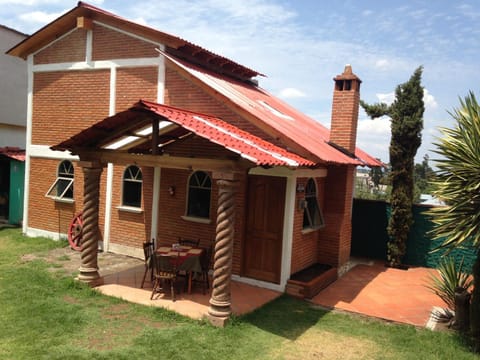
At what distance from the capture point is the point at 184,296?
329 inches

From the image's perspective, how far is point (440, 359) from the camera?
6328mm

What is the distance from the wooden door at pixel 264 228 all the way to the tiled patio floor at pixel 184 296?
44cm

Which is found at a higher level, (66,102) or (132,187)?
(66,102)

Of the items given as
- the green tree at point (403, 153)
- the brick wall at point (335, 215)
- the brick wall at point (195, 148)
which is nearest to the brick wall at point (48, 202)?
the brick wall at point (195, 148)

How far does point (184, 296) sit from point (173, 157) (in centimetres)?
291

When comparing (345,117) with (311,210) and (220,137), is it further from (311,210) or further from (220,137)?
(220,137)

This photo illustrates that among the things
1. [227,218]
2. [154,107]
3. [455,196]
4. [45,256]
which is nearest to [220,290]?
[227,218]

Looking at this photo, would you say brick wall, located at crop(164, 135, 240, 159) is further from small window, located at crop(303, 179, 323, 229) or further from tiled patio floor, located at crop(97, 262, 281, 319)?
tiled patio floor, located at crop(97, 262, 281, 319)

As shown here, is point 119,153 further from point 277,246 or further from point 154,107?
point 277,246

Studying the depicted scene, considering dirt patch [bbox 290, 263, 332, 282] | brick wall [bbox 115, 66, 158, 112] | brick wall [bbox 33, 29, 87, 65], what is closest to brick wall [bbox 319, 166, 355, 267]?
dirt patch [bbox 290, 263, 332, 282]

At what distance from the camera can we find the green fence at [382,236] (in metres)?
12.5

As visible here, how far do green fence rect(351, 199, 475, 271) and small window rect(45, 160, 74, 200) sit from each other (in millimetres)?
9308

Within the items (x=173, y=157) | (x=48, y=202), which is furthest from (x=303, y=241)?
(x=48, y=202)

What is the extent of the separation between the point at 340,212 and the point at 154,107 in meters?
6.24
